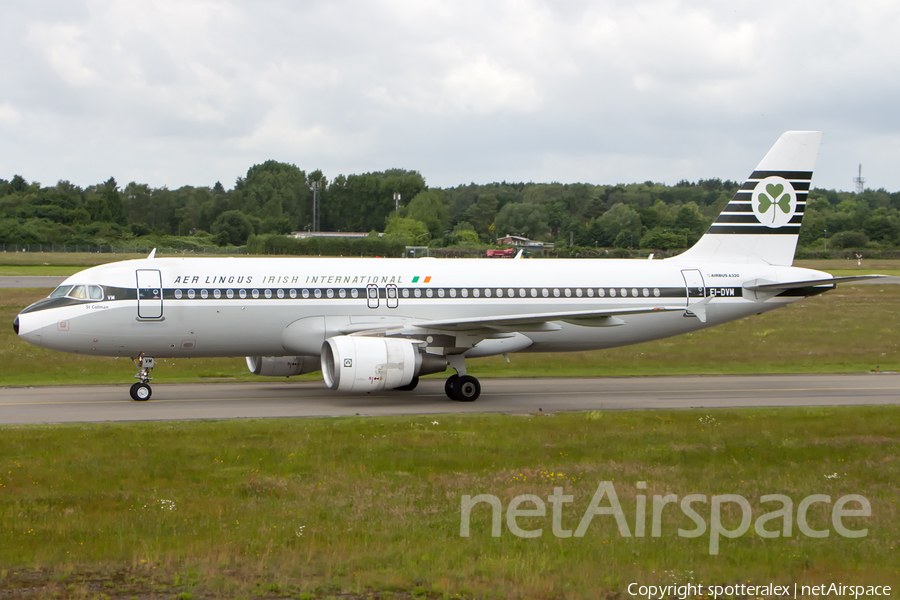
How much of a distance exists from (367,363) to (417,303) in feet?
11.0

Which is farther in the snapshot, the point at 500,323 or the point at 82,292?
the point at 500,323

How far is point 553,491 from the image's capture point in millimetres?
13430

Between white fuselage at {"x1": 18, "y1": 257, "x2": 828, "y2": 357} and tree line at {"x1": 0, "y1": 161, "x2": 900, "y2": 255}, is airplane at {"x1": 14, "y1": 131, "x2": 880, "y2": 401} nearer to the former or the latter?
white fuselage at {"x1": 18, "y1": 257, "x2": 828, "y2": 357}

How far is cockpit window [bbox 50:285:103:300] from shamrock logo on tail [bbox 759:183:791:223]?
64.5ft

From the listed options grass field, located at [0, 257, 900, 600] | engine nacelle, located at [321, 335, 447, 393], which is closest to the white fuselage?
engine nacelle, located at [321, 335, 447, 393]

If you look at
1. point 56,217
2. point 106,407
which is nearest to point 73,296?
point 106,407

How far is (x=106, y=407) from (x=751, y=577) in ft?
54.8

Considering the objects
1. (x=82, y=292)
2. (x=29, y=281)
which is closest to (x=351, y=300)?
(x=82, y=292)

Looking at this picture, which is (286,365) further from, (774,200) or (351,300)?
(774,200)

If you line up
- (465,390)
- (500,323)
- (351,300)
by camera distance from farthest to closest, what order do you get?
(351,300) < (465,390) < (500,323)

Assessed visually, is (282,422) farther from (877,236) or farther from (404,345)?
(877,236)

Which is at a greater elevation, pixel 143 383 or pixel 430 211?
pixel 430 211

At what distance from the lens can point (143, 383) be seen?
23281 mm

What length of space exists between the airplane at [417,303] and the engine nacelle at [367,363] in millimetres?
29
